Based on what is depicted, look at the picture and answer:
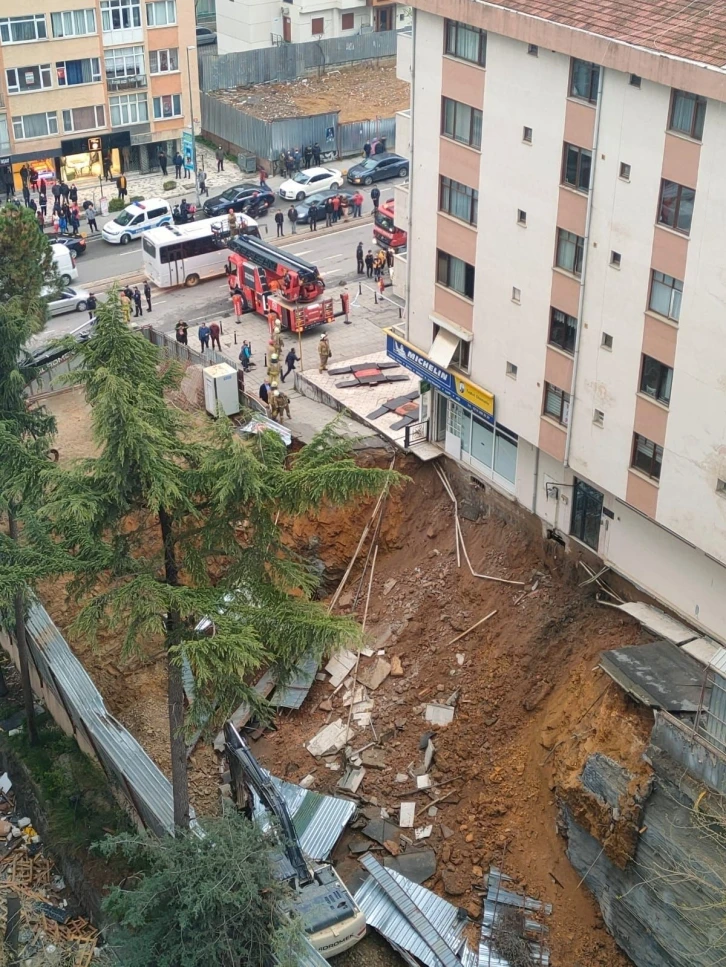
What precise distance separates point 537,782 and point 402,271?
15.7 m

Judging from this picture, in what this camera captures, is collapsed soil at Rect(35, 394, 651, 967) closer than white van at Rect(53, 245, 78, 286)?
Yes

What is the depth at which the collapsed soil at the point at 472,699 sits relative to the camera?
1118 inches

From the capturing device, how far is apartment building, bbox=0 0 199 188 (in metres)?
57.3

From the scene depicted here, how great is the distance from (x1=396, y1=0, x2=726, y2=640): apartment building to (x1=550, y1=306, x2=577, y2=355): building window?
0.18 ft

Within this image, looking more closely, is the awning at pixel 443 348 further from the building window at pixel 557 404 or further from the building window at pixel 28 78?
the building window at pixel 28 78

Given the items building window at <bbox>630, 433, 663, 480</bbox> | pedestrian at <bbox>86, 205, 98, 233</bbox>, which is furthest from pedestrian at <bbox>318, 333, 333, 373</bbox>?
pedestrian at <bbox>86, 205, 98, 233</bbox>

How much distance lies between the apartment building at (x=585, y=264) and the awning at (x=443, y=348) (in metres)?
0.08

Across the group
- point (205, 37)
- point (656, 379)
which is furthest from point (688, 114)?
point (205, 37)

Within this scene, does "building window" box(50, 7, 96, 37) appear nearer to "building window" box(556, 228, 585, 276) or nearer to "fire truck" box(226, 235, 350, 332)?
"fire truck" box(226, 235, 350, 332)

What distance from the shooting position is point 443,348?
3416cm

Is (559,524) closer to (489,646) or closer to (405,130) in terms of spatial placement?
(489,646)

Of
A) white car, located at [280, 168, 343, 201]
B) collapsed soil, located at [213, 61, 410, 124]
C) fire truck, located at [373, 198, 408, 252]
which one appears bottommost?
white car, located at [280, 168, 343, 201]

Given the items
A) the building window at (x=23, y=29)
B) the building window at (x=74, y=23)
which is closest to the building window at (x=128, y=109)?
the building window at (x=74, y=23)

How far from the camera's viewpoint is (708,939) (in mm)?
24781
